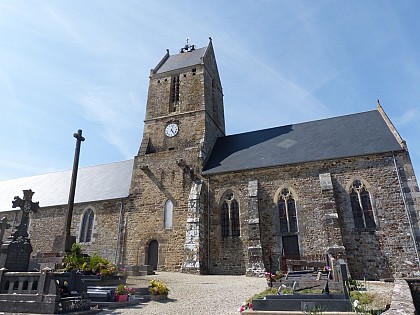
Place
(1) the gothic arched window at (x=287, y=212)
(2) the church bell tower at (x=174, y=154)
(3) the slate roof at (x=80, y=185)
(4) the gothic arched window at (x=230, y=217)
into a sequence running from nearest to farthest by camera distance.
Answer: (1) the gothic arched window at (x=287, y=212)
(4) the gothic arched window at (x=230, y=217)
(2) the church bell tower at (x=174, y=154)
(3) the slate roof at (x=80, y=185)

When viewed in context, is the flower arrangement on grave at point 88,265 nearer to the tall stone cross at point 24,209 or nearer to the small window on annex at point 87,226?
the tall stone cross at point 24,209

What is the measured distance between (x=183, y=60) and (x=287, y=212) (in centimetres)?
1525

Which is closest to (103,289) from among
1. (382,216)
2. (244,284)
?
(244,284)

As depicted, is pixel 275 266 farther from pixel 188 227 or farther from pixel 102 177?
pixel 102 177

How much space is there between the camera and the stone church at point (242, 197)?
14102 millimetres

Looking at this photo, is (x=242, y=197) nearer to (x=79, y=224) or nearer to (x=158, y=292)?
(x=158, y=292)

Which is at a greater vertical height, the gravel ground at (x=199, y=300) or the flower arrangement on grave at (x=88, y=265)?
the flower arrangement on grave at (x=88, y=265)

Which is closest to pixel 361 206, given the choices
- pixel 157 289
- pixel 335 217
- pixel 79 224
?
pixel 335 217

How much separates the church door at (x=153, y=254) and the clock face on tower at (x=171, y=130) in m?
7.39

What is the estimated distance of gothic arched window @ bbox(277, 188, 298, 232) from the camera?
1549 cm

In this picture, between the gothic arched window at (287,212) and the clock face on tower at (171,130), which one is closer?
the gothic arched window at (287,212)

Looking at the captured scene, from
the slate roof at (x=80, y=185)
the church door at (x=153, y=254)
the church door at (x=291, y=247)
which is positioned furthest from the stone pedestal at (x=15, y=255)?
the church door at (x=291, y=247)

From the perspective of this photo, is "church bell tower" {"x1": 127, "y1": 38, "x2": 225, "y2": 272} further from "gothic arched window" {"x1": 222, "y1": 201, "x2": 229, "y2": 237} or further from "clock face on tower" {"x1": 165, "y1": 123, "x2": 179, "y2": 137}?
"gothic arched window" {"x1": 222, "y1": 201, "x2": 229, "y2": 237}

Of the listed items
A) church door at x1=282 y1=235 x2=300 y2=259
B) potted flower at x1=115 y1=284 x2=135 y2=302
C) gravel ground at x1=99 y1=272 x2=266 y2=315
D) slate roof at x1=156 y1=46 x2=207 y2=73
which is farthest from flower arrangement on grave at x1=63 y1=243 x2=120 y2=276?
slate roof at x1=156 y1=46 x2=207 y2=73
